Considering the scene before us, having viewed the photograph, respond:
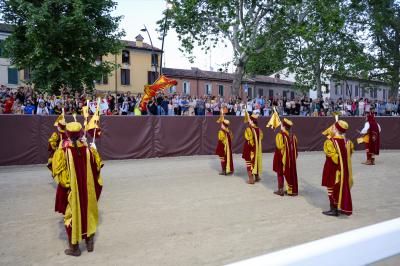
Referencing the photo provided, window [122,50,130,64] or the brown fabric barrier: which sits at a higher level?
window [122,50,130,64]

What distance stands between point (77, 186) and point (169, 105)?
17120mm

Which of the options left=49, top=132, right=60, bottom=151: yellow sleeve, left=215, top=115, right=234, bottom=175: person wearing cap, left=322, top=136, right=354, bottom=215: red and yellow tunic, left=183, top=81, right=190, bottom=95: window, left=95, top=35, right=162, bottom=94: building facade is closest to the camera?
left=322, top=136, right=354, bottom=215: red and yellow tunic

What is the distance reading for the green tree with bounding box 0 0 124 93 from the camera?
26531mm

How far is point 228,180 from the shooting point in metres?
12.4

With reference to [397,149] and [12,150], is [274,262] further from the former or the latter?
[397,149]

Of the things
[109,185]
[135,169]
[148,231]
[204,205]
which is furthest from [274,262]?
[135,169]

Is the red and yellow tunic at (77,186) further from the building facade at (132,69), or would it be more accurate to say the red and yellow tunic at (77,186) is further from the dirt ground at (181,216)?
the building facade at (132,69)

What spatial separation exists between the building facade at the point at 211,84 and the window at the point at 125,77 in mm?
4792

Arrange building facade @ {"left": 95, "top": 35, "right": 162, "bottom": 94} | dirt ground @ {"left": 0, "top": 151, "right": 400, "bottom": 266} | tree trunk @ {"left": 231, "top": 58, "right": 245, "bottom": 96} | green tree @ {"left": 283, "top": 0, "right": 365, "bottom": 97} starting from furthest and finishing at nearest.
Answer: building facade @ {"left": 95, "top": 35, "right": 162, "bottom": 94} < green tree @ {"left": 283, "top": 0, "right": 365, "bottom": 97} < tree trunk @ {"left": 231, "top": 58, "right": 245, "bottom": 96} < dirt ground @ {"left": 0, "top": 151, "right": 400, "bottom": 266}

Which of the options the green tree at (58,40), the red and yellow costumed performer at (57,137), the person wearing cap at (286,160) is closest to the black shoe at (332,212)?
the person wearing cap at (286,160)

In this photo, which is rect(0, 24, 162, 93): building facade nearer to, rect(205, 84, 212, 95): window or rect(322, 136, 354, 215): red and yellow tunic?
rect(205, 84, 212, 95): window

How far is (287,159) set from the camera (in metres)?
9.95

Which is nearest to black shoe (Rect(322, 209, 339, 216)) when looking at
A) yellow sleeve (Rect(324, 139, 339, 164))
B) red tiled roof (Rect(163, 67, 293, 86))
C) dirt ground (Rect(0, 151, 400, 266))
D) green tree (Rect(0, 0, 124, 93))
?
dirt ground (Rect(0, 151, 400, 266))

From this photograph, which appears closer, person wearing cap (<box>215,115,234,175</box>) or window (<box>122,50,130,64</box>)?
person wearing cap (<box>215,115,234,175</box>)
